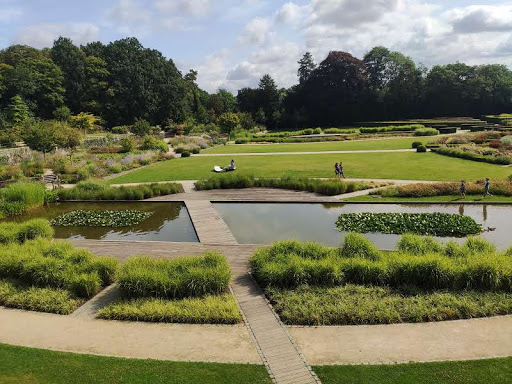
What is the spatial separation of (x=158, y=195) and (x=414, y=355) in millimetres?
18090

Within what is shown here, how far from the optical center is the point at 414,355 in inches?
322

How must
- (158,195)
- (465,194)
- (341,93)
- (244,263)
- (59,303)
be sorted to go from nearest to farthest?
(59,303)
(244,263)
(465,194)
(158,195)
(341,93)

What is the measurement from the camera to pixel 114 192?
2333 centimetres

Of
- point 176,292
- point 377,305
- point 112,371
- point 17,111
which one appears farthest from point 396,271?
point 17,111

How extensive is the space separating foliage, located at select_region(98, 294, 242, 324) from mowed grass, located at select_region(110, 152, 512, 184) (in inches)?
689

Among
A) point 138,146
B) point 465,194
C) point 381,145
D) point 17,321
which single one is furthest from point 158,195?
point 381,145

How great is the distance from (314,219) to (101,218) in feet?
33.1

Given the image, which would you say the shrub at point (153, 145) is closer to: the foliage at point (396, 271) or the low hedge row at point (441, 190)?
the low hedge row at point (441, 190)

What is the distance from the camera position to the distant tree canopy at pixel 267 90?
6875cm

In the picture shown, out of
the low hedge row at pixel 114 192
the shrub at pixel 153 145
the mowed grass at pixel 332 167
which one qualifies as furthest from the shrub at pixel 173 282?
the shrub at pixel 153 145

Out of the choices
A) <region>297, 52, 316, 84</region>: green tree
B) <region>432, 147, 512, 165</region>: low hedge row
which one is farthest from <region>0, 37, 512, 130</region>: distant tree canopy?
<region>432, 147, 512, 165</region>: low hedge row

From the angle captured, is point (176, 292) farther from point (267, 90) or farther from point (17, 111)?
point (267, 90)

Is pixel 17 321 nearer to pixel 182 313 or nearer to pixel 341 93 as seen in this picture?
pixel 182 313

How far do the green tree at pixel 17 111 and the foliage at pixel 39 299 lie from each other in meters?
50.5
